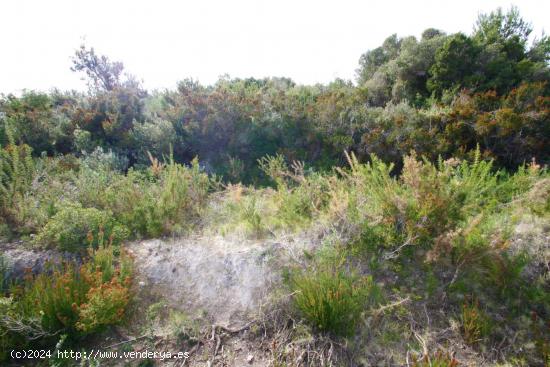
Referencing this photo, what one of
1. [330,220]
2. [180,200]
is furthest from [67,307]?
[330,220]

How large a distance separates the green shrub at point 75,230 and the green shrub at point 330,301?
2.17 m

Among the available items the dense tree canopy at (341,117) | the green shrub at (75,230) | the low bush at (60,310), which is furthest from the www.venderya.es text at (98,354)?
the dense tree canopy at (341,117)

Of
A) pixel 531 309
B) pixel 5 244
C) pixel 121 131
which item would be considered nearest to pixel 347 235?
pixel 531 309

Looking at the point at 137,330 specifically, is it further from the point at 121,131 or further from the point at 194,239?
the point at 121,131

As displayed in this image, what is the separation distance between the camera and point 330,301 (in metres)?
2.34

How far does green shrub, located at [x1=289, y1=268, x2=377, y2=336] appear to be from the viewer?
2.37m

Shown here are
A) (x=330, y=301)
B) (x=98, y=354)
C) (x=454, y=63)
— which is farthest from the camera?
(x=454, y=63)

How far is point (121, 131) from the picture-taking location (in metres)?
7.02

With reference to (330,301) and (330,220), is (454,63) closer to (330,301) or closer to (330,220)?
(330,220)

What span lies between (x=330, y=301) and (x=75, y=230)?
9.74 ft

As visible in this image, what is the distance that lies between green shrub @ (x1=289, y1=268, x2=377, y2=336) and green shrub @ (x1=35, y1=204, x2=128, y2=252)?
7.13 ft

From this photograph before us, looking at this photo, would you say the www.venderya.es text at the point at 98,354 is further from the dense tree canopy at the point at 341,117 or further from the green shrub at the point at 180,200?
the dense tree canopy at the point at 341,117

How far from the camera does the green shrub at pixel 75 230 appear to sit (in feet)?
10.5

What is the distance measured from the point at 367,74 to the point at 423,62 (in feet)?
12.2
